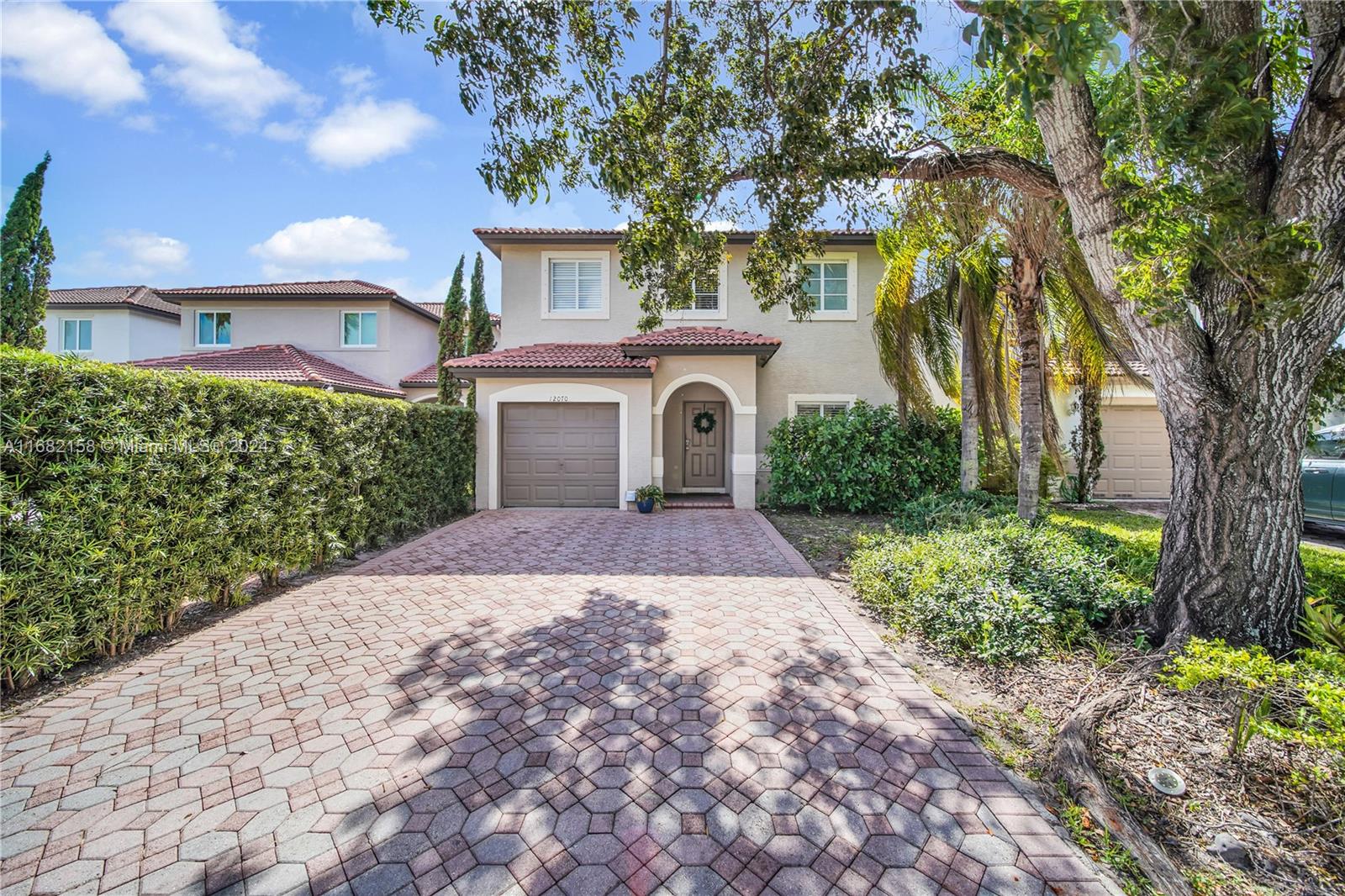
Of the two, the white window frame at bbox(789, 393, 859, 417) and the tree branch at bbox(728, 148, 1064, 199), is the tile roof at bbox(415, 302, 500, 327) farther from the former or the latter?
the tree branch at bbox(728, 148, 1064, 199)

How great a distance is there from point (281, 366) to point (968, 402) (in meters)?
19.5

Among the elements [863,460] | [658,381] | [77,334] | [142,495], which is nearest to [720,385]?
[658,381]

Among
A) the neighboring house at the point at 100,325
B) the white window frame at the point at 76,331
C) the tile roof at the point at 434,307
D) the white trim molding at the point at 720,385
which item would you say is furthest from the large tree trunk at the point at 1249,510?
the white window frame at the point at 76,331

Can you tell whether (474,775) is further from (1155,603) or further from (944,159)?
(944,159)

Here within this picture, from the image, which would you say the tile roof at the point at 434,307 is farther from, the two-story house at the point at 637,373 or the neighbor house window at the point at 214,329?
the two-story house at the point at 637,373

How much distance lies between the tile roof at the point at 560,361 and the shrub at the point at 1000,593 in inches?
303

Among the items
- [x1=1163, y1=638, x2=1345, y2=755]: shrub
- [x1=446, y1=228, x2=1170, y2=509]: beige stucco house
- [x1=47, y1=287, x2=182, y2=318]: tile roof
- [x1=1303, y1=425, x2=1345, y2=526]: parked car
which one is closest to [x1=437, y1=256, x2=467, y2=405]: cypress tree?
[x1=446, y1=228, x2=1170, y2=509]: beige stucco house

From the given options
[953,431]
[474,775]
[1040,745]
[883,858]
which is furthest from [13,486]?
[953,431]

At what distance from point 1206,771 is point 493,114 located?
8.33m

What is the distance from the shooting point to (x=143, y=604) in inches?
190

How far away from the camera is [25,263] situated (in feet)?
51.1

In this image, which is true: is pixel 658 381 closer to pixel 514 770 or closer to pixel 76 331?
pixel 514 770

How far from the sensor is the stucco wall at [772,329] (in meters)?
15.0

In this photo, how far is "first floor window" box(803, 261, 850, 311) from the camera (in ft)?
49.2
